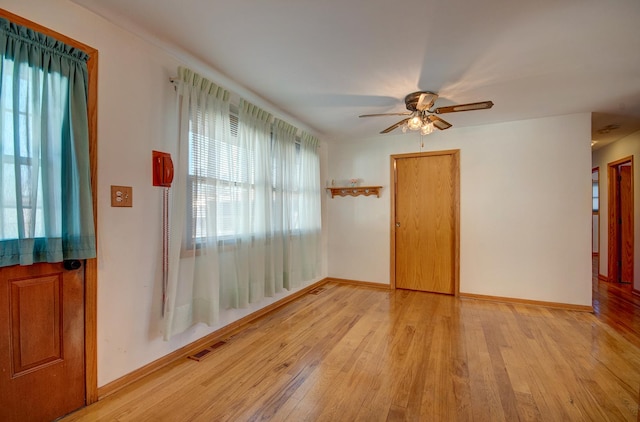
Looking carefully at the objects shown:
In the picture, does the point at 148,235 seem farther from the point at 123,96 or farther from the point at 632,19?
the point at 632,19

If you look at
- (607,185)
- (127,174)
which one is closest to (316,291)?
(127,174)

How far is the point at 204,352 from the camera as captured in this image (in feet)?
7.30

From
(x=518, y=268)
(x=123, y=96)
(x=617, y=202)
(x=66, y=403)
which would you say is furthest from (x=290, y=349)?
(x=617, y=202)

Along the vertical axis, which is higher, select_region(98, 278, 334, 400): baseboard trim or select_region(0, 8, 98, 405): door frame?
select_region(0, 8, 98, 405): door frame

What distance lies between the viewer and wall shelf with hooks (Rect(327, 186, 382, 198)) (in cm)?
423

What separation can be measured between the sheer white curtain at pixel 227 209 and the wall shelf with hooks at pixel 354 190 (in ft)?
3.81

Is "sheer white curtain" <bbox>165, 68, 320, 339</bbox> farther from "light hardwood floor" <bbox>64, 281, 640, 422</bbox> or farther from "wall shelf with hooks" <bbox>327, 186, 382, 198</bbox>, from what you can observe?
"wall shelf with hooks" <bbox>327, 186, 382, 198</bbox>

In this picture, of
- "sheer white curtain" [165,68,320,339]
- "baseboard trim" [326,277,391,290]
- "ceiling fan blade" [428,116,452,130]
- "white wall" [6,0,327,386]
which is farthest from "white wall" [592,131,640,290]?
"white wall" [6,0,327,386]

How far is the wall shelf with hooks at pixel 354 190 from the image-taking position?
4.23 meters

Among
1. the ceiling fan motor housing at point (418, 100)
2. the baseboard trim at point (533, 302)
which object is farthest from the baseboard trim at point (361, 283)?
the ceiling fan motor housing at point (418, 100)

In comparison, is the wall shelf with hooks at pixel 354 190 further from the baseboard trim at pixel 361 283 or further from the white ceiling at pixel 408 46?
the white ceiling at pixel 408 46

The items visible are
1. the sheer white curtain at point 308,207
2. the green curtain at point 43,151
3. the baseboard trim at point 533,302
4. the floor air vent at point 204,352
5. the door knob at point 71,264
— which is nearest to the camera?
the green curtain at point 43,151

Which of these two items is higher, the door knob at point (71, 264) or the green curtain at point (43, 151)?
the green curtain at point (43, 151)

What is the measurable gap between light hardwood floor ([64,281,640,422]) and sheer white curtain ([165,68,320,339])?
1.40 ft
